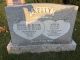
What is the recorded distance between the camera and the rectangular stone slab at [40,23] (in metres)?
5.36

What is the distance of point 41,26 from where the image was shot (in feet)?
17.9

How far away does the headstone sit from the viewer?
17.6ft

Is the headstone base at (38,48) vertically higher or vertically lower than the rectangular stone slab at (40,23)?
lower

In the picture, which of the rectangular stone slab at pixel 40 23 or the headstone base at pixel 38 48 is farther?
the headstone base at pixel 38 48

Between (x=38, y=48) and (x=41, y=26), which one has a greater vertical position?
(x=41, y=26)

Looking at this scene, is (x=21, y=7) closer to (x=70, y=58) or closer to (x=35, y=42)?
(x=35, y=42)

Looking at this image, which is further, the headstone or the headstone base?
the headstone base

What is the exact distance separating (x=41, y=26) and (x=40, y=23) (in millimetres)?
67

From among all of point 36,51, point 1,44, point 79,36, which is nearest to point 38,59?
point 36,51

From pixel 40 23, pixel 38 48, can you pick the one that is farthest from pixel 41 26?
pixel 38 48

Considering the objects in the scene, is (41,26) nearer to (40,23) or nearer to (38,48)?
(40,23)

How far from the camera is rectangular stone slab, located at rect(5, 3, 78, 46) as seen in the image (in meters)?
5.36

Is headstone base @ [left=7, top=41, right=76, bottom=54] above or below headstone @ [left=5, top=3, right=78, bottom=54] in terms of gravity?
below

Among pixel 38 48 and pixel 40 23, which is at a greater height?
pixel 40 23
